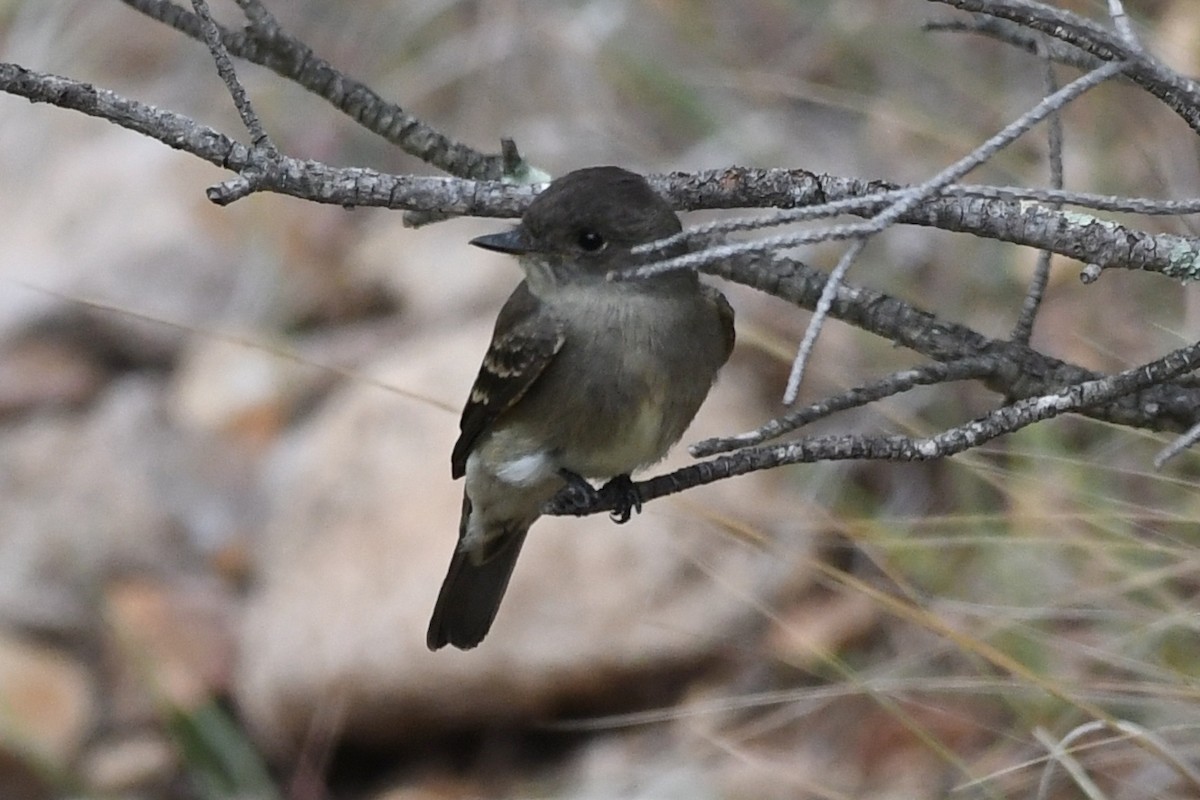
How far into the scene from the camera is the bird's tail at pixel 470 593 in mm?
4062

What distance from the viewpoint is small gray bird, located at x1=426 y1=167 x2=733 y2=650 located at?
11.3 feet

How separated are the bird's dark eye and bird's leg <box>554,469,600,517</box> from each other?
0.53m

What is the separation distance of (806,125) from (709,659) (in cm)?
255

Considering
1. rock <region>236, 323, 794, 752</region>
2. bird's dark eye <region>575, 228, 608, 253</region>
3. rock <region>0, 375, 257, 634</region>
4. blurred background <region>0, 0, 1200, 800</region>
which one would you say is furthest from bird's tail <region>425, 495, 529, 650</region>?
rock <region>0, 375, 257, 634</region>

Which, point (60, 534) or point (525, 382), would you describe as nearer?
point (525, 382)

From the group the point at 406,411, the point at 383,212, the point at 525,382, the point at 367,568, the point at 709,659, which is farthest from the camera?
the point at 383,212

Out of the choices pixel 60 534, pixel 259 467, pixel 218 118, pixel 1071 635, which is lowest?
pixel 1071 635

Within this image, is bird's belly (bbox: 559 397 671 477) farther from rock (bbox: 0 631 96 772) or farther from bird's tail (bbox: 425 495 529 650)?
rock (bbox: 0 631 96 772)

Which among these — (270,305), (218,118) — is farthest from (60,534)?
(218,118)

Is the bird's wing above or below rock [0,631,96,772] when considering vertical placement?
below

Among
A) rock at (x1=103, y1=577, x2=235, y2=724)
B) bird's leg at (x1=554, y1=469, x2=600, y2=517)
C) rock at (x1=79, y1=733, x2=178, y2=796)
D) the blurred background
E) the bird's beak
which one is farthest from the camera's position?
rock at (x1=103, y1=577, x2=235, y2=724)

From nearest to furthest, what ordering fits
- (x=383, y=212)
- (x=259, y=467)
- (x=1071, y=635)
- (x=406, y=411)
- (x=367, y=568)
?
(x=1071, y=635), (x=367, y=568), (x=406, y=411), (x=259, y=467), (x=383, y=212)

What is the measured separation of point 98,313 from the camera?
8.31 metres

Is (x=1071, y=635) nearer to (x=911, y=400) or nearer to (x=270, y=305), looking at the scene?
(x=911, y=400)
